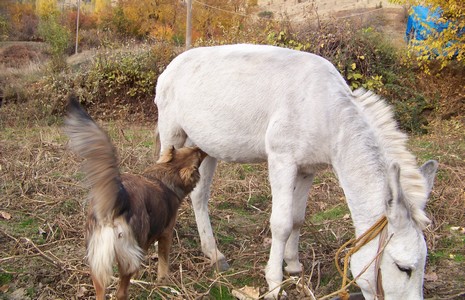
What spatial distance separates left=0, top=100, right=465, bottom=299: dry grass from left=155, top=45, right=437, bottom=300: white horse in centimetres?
34

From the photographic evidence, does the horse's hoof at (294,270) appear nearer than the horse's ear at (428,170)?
No

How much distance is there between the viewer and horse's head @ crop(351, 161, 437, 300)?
10.6 feet

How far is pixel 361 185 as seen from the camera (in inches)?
145

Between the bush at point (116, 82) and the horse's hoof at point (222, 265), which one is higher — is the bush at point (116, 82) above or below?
below

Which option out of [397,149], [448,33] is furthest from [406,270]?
[448,33]

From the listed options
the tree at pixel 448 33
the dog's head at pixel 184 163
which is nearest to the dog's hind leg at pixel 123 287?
the dog's head at pixel 184 163

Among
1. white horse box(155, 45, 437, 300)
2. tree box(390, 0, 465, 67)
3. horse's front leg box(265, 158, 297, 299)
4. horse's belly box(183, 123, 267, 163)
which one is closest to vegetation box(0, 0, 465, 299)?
horse's front leg box(265, 158, 297, 299)

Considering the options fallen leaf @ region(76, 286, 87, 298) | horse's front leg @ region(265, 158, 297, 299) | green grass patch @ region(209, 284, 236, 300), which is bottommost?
green grass patch @ region(209, 284, 236, 300)

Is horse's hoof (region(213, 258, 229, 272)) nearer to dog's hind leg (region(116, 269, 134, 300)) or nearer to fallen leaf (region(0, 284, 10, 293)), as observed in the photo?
dog's hind leg (region(116, 269, 134, 300))

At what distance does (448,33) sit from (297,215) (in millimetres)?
11334

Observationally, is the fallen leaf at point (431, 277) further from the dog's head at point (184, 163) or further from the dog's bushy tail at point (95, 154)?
the dog's bushy tail at point (95, 154)

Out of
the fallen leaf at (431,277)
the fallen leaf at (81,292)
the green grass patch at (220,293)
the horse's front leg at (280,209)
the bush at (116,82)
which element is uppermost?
the horse's front leg at (280,209)

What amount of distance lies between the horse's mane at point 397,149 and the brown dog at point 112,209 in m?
1.81

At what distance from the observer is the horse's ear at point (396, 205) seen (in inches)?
124
